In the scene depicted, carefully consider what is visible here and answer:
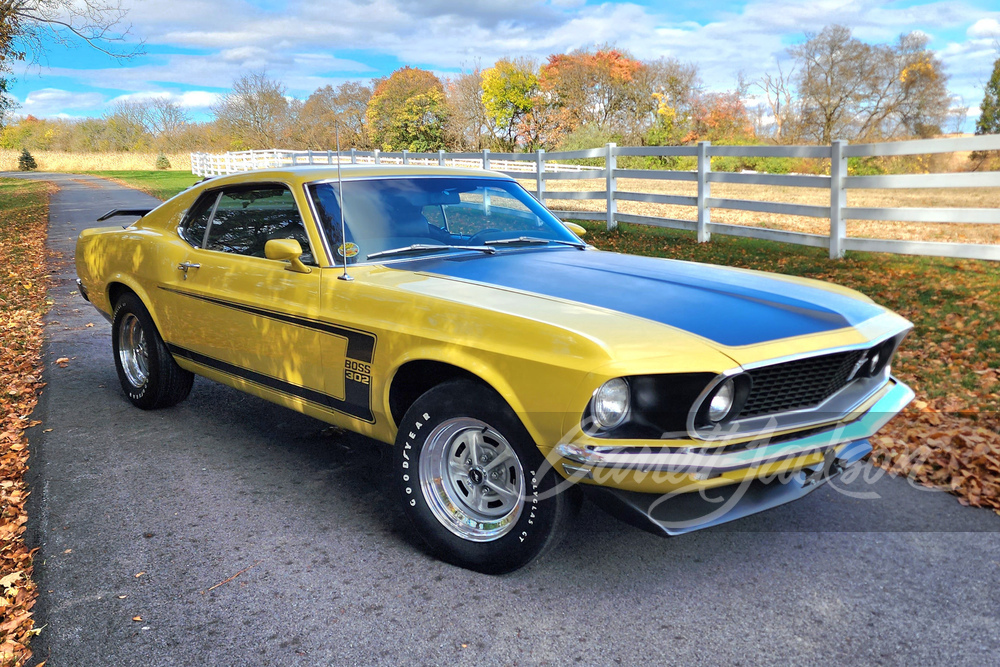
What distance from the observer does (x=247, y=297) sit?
14.5ft

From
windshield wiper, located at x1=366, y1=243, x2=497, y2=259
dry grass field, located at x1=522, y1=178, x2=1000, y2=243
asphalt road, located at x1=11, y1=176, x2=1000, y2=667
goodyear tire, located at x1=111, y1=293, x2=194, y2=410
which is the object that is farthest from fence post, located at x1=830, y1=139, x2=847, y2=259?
goodyear tire, located at x1=111, y1=293, x2=194, y2=410

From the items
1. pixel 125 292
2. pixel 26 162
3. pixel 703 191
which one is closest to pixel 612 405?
pixel 125 292

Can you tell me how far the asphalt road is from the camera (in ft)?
9.43

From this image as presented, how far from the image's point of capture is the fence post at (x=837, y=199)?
10.1m

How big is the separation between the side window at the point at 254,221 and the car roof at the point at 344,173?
2.6 inches

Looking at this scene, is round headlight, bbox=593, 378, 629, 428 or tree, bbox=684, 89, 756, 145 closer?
round headlight, bbox=593, 378, 629, 428

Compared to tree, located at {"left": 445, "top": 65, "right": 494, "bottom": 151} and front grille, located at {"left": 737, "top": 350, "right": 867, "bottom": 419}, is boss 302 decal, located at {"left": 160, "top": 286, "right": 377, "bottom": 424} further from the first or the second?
tree, located at {"left": 445, "top": 65, "right": 494, "bottom": 151}

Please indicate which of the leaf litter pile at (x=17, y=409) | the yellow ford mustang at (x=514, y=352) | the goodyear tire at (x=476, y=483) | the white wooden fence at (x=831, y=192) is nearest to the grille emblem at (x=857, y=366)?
the yellow ford mustang at (x=514, y=352)

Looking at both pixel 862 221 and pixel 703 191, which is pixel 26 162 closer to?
pixel 862 221

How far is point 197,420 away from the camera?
5500mm

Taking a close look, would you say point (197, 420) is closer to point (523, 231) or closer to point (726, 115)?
point (523, 231)

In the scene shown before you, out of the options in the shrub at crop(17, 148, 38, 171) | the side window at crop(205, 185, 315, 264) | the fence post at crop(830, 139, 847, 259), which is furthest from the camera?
the shrub at crop(17, 148, 38, 171)

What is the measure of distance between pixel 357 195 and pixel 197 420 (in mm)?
2246

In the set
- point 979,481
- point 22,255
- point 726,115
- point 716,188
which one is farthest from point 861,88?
point 979,481
